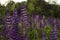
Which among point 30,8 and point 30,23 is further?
point 30,8

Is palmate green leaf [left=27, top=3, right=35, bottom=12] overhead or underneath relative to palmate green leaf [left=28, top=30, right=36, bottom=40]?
overhead

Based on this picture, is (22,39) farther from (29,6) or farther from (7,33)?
(29,6)

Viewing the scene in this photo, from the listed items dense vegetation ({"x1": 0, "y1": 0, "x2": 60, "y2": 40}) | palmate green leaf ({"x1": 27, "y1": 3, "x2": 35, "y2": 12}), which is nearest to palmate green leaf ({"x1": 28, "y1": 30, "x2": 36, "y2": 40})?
dense vegetation ({"x1": 0, "y1": 0, "x2": 60, "y2": 40})

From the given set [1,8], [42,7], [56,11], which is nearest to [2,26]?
[1,8]

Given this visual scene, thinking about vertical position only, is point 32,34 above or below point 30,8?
below

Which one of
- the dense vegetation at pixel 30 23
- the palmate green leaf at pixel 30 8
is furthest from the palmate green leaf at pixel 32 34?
the palmate green leaf at pixel 30 8

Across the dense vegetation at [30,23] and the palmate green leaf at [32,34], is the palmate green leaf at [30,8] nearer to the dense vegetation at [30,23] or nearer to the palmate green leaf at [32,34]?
the dense vegetation at [30,23]

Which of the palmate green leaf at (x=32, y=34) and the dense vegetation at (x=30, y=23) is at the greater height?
the dense vegetation at (x=30, y=23)

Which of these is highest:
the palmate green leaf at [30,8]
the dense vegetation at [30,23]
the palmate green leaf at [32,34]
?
the palmate green leaf at [30,8]

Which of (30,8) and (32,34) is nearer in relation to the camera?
(32,34)

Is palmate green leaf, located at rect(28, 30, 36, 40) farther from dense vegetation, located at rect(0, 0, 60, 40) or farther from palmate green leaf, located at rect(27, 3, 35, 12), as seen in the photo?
palmate green leaf, located at rect(27, 3, 35, 12)

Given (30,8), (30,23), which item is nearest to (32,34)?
(30,23)

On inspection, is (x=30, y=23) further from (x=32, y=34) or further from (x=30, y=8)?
(x=30, y=8)

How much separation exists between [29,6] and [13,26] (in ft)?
2.06
